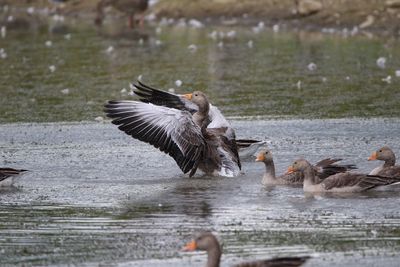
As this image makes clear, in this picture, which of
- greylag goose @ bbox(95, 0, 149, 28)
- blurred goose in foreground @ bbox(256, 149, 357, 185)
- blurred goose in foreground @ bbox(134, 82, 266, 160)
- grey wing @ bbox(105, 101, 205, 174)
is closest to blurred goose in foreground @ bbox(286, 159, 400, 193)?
blurred goose in foreground @ bbox(256, 149, 357, 185)

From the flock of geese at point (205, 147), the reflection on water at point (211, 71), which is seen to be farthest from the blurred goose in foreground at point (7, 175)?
the reflection on water at point (211, 71)

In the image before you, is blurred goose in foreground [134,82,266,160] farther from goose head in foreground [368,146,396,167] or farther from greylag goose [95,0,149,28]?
greylag goose [95,0,149,28]

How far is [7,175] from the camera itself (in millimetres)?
12836

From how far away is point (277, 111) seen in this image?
18312mm

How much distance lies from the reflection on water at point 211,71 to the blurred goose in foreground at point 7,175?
5.26 metres

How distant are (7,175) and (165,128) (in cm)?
230

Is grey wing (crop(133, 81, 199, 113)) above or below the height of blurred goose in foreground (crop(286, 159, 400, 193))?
above

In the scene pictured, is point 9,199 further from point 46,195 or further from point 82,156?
point 82,156

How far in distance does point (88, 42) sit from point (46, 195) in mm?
19232

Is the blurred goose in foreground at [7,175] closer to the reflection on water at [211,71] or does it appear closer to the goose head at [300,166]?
the goose head at [300,166]

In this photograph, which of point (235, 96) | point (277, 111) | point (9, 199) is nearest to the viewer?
point (9, 199)

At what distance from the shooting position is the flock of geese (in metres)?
12.6

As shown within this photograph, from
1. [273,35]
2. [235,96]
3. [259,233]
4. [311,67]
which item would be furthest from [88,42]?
[259,233]

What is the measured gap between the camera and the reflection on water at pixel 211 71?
19109 mm
